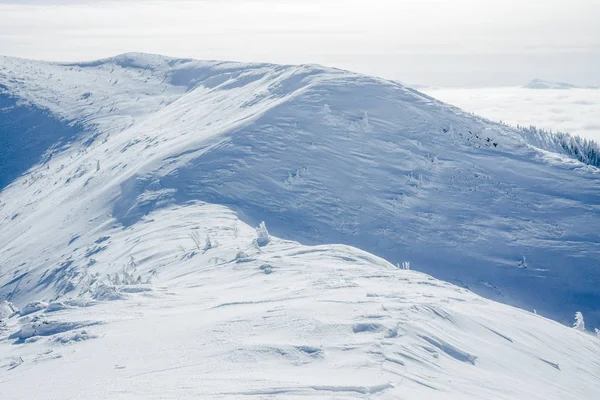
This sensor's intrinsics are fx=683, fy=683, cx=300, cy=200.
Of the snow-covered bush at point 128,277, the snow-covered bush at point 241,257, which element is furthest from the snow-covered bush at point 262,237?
the snow-covered bush at point 128,277

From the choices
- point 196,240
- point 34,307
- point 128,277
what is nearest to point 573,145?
point 196,240

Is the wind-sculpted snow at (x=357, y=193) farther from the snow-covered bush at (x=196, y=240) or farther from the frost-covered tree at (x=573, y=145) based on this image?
the frost-covered tree at (x=573, y=145)

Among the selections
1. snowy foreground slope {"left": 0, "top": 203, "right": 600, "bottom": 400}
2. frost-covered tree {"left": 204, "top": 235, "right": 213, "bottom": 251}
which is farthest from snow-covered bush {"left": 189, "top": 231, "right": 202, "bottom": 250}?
snowy foreground slope {"left": 0, "top": 203, "right": 600, "bottom": 400}

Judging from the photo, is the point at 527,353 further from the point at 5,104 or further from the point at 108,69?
the point at 108,69

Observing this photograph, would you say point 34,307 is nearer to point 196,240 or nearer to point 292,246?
point 196,240

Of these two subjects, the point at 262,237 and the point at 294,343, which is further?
the point at 262,237

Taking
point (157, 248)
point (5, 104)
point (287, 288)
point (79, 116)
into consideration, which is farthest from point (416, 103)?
point (5, 104)

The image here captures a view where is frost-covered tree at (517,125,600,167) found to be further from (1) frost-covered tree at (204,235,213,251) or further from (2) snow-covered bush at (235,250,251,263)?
(2) snow-covered bush at (235,250,251,263)
